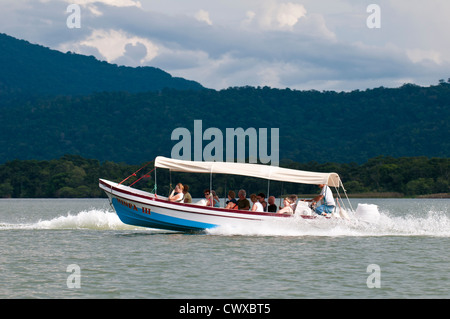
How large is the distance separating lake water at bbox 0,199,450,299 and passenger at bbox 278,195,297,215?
47 centimetres

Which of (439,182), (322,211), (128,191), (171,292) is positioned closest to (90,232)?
(128,191)

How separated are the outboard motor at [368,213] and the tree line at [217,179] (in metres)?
78.9

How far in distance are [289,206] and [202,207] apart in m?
3.12

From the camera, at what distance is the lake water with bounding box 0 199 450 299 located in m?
17.1

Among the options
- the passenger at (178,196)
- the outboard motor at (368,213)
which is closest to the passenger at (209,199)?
the passenger at (178,196)

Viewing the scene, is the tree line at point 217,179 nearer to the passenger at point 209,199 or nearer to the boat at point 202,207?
the passenger at point 209,199

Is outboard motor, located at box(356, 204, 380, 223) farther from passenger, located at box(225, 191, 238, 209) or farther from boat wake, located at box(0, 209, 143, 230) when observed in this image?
boat wake, located at box(0, 209, 143, 230)

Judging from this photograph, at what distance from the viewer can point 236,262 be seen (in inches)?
835

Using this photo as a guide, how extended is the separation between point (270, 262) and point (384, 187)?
114 meters

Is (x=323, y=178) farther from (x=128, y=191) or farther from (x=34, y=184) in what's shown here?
(x=34, y=184)

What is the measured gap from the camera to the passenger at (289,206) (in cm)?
2611

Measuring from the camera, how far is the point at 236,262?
69.6 ft

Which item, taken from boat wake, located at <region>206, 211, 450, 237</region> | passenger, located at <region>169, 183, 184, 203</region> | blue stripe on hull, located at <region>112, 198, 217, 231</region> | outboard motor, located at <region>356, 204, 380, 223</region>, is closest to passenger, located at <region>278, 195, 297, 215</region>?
boat wake, located at <region>206, 211, 450, 237</region>
